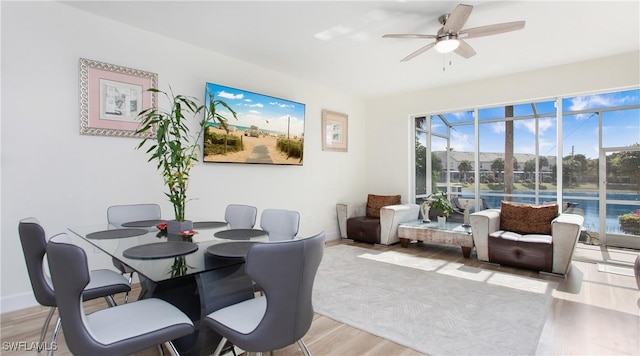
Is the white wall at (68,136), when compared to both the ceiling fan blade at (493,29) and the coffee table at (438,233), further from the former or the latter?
the ceiling fan blade at (493,29)

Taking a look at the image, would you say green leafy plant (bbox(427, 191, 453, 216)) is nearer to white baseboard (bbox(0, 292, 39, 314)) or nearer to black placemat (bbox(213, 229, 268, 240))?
black placemat (bbox(213, 229, 268, 240))

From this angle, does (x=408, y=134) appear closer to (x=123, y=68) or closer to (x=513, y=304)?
(x=513, y=304)

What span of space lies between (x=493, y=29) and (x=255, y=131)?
3013mm

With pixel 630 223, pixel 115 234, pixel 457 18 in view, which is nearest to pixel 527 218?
pixel 630 223

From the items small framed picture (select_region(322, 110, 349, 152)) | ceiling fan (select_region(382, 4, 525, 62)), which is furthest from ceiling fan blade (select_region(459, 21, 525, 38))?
small framed picture (select_region(322, 110, 349, 152))

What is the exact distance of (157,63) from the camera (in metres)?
3.64

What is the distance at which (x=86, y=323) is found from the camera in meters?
1.34

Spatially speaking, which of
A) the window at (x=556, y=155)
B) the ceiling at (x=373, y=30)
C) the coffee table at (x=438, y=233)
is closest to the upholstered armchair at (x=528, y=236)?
the coffee table at (x=438, y=233)

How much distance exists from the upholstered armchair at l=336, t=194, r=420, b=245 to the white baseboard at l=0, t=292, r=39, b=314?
419 centimetres

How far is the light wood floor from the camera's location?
2.20 metres

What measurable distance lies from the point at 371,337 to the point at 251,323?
1205mm

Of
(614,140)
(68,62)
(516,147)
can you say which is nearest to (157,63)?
(68,62)

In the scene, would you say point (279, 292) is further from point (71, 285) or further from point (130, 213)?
point (130, 213)

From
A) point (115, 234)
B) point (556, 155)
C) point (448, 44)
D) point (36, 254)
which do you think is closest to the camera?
point (36, 254)
